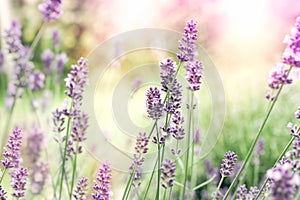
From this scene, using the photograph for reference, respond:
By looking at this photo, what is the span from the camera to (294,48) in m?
1.30

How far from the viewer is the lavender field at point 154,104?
1.52 m

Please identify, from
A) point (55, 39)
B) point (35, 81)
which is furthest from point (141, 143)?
point (55, 39)

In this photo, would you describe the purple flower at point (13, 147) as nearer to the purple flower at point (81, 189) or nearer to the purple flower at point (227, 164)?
the purple flower at point (81, 189)

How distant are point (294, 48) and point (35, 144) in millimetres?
1204

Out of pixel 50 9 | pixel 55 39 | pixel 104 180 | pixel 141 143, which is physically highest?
pixel 55 39

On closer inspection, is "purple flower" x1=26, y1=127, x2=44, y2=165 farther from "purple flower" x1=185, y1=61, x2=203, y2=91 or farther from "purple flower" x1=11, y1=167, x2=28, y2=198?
"purple flower" x1=185, y1=61, x2=203, y2=91

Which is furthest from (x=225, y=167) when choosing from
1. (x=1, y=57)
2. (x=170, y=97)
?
(x=1, y=57)

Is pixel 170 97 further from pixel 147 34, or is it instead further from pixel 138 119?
pixel 138 119

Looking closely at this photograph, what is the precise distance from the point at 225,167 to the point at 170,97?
0.77 feet

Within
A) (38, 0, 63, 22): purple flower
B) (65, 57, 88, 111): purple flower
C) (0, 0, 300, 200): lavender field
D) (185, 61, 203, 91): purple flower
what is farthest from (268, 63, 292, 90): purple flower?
(38, 0, 63, 22): purple flower

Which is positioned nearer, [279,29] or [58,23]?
[279,29]

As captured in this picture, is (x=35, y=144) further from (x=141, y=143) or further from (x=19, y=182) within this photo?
(x=141, y=143)

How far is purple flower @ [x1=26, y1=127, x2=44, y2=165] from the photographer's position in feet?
7.08

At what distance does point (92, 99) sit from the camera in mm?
2863
